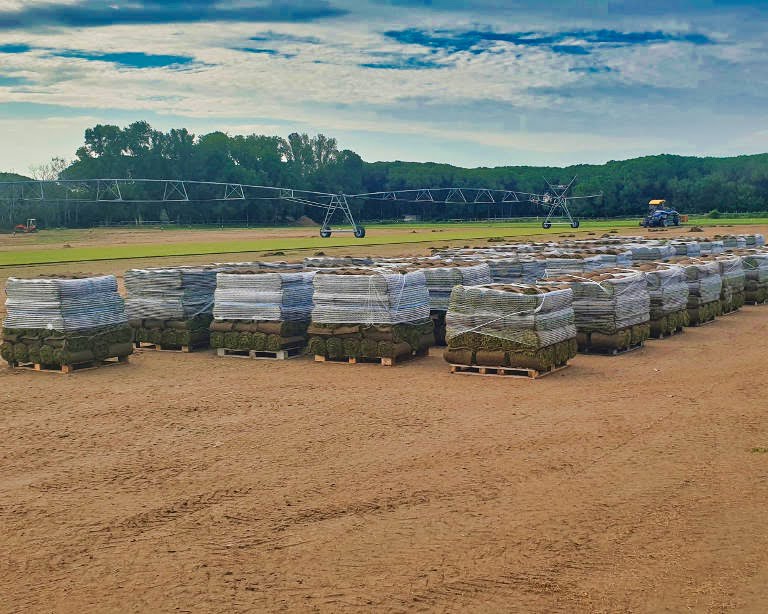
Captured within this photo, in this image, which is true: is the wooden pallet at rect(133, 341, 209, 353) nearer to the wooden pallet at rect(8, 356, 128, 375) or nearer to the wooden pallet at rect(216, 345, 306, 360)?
the wooden pallet at rect(216, 345, 306, 360)

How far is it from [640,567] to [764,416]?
5.82 meters

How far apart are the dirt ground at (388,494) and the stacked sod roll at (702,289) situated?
644 centimetres

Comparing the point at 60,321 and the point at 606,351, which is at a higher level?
the point at 60,321

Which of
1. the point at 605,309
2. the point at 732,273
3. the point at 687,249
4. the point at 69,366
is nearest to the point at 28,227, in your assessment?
the point at 687,249

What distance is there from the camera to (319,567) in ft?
24.2

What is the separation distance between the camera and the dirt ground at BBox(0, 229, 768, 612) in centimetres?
699

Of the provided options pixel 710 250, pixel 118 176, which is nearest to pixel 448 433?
pixel 710 250

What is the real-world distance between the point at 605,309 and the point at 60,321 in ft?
31.0

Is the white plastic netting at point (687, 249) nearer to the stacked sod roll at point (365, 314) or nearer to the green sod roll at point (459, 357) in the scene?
the stacked sod roll at point (365, 314)

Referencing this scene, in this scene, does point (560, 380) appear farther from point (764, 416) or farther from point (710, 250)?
point (710, 250)

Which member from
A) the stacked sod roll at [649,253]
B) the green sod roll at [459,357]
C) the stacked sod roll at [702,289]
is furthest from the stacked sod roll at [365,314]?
the stacked sod roll at [649,253]

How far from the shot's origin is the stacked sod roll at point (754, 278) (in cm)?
2638

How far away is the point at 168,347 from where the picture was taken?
Answer: 18.7m

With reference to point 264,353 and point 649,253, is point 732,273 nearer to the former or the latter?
point 649,253
